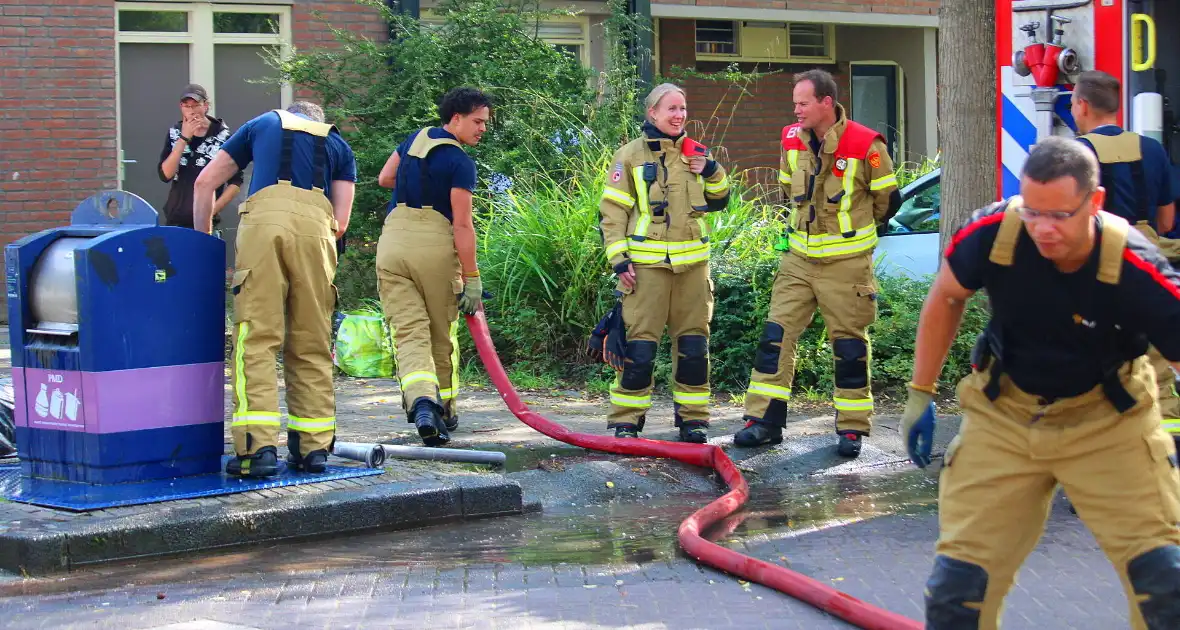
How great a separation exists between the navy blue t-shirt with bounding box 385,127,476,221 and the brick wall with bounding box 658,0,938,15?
27.9ft

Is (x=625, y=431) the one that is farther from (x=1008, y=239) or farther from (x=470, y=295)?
(x=1008, y=239)

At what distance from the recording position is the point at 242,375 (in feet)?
19.9

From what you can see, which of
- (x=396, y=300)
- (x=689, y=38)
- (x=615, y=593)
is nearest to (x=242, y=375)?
(x=396, y=300)

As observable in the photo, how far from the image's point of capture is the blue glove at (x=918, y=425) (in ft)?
12.6

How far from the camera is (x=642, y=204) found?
7383mm

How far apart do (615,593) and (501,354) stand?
5388 mm

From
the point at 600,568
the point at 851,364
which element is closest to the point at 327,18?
the point at 851,364

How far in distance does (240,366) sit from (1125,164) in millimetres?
3860

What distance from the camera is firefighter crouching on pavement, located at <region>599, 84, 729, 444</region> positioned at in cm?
735

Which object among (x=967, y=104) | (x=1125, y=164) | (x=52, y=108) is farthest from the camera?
(x=52, y=108)

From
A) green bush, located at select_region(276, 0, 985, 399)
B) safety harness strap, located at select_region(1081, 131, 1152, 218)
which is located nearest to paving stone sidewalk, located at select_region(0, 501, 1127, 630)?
safety harness strap, located at select_region(1081, 131, 1152, 218)

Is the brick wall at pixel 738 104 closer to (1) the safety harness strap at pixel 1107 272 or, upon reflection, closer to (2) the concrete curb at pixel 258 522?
(2) the concrete curb at pixel 258 522

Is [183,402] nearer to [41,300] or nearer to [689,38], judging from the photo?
[41,300]

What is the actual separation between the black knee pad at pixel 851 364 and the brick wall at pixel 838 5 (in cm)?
881
